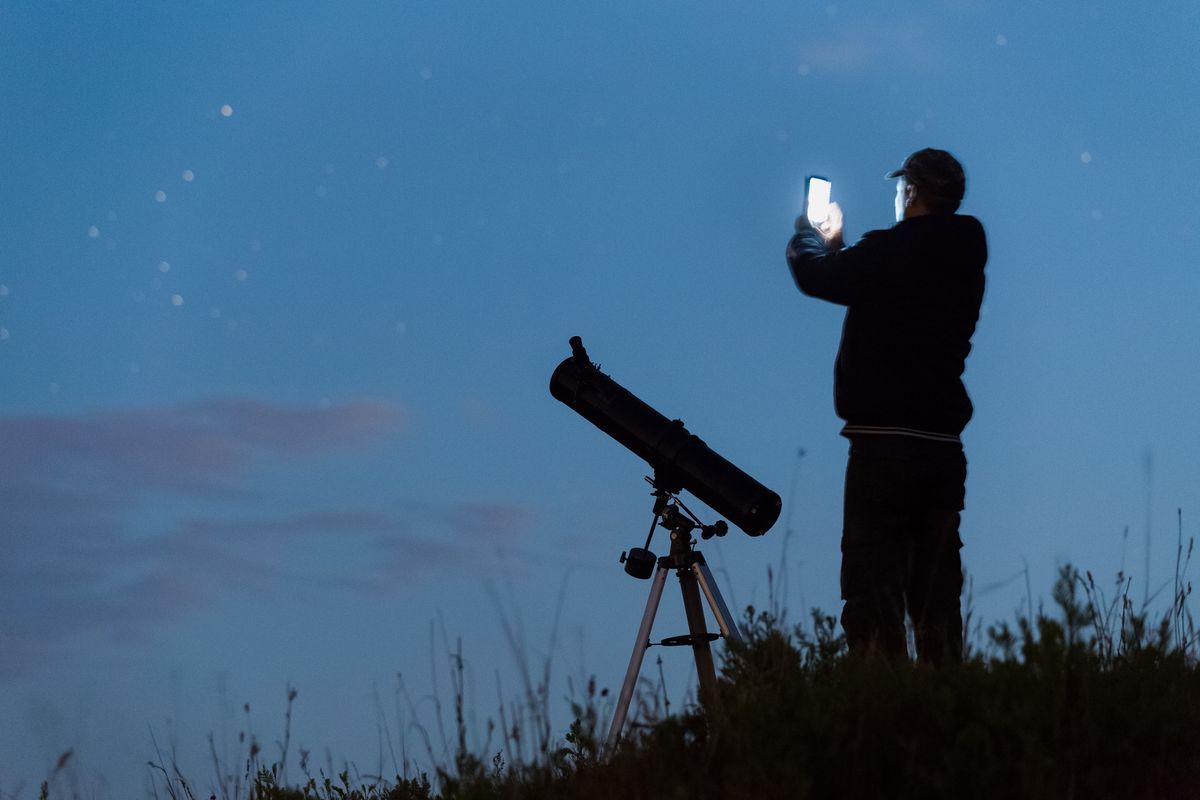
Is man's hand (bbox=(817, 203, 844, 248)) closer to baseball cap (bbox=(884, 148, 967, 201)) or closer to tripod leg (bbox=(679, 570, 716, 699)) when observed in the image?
baseball cap (bbox=(884, 148, 967, 201))

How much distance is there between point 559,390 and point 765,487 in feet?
4.16

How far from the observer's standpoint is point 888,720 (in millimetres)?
4656

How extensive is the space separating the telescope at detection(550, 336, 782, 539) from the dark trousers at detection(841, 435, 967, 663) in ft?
3.09

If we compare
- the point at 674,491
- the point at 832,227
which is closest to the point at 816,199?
the point at 832,227

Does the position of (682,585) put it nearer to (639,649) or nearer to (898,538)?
(639,649)

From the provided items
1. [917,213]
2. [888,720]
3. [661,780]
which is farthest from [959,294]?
[661,780]

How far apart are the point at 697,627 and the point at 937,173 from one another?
2492 mm


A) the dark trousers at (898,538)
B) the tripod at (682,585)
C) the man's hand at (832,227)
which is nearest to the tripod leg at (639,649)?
the tripod at (682,585)

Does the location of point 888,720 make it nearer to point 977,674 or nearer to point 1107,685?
point 977,674

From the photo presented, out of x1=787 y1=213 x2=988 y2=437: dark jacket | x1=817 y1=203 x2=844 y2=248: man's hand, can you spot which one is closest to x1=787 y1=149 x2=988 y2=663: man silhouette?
x1=787 y1=213 x2=988 y2=437: dark jacket

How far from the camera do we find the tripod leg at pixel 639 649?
6.15 metres

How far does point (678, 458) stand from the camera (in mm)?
6785

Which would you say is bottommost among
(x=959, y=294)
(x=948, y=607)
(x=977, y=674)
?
(x=977, y=674)

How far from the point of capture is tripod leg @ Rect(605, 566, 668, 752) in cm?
615
